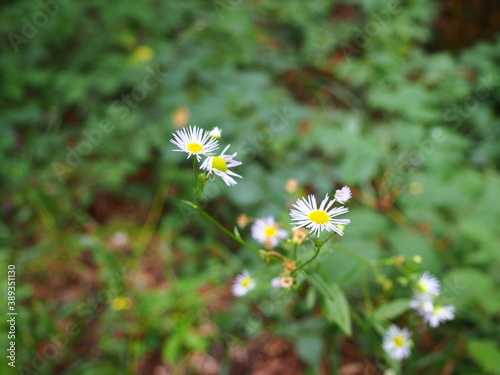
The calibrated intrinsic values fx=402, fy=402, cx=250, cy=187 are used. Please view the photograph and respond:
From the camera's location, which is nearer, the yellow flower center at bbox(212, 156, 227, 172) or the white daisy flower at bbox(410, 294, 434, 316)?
the yellow flower center at bbox(212, 156, 227, 172)

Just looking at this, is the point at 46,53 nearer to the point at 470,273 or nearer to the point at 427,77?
the point at 427,77

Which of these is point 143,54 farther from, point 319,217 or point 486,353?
point 486,353

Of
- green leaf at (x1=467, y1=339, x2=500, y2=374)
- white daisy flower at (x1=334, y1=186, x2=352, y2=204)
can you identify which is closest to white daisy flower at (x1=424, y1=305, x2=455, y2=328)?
green leaf at (x1=467, y1=339, x2=500, y2=374)

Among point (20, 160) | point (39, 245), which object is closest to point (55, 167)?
point (20, 160)

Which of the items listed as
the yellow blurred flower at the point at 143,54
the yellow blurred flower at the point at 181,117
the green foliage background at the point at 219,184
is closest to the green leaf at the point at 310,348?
the green foliage background at the point at 219,184

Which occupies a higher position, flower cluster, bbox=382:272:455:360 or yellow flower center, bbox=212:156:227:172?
yellow flower center, bbox=212:156:227:172

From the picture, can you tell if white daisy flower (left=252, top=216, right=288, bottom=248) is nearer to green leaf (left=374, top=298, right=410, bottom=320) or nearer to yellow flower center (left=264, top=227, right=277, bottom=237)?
yellow flower center (left=264, top=227, right=277, bottom=237)
